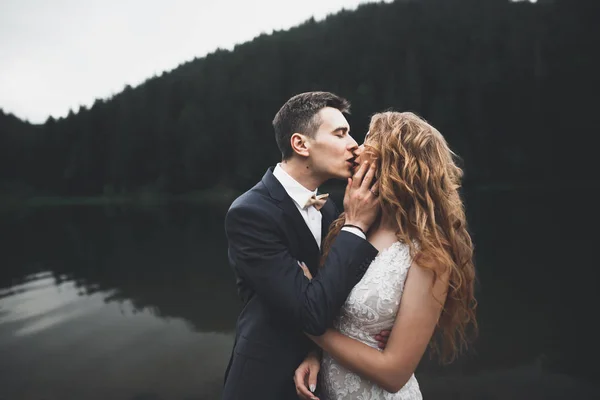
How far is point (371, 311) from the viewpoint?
5.82 feet

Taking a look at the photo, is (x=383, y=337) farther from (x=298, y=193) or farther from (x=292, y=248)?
(x=298, y=193)

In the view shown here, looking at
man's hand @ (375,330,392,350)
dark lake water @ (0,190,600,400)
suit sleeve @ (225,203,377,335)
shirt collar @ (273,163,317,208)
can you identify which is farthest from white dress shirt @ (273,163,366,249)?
dark lake water @ (0,190,600,400)

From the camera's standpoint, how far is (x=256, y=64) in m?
67.2

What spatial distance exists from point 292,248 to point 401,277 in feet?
1.57

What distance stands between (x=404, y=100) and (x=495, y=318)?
44957mm

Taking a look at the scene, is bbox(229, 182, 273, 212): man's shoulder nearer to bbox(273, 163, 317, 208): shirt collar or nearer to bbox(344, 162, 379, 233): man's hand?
bbox(273, 163, 317, 208): shirt collar

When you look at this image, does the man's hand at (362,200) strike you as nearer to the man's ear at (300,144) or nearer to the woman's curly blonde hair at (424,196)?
the woman's curly blonde hair at (424,196)

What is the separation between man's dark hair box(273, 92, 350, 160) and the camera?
2.08 m

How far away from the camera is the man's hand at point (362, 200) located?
1809 millimetres

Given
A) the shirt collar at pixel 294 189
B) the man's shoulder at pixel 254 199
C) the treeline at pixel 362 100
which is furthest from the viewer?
the treeline at pixel 362 100

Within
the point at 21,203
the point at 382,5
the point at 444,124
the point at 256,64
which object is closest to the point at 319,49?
the point at 256,64

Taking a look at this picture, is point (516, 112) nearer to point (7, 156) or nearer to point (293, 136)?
point (293, 136)

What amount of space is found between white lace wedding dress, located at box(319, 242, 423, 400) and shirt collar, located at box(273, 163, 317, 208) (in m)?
0.43

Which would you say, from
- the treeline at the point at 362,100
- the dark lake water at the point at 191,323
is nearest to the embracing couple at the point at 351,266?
the dark lake water at the point at 191,323
